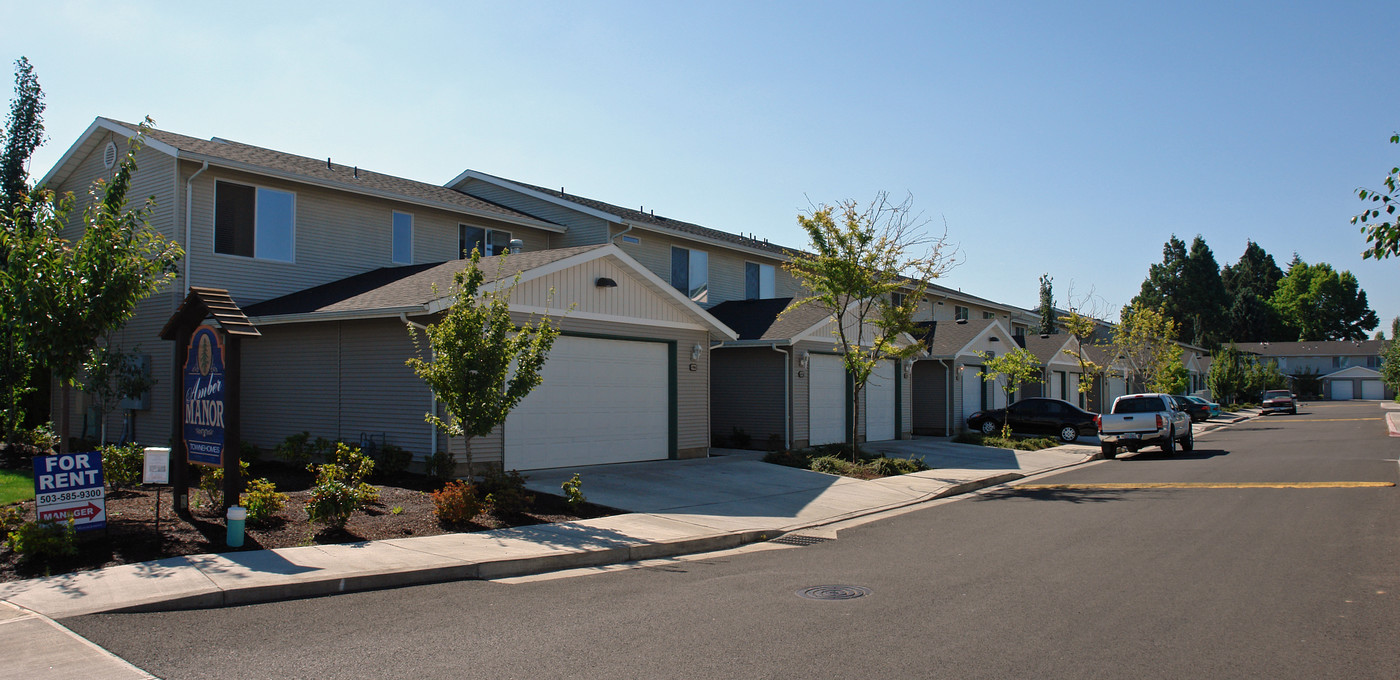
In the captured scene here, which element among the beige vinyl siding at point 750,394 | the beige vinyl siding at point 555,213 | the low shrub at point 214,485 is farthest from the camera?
the beige vinyl siding at point 555,213

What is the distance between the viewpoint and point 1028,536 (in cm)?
1109

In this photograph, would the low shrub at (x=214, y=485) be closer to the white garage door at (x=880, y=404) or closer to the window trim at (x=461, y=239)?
the window trim at (x=461, y=239)

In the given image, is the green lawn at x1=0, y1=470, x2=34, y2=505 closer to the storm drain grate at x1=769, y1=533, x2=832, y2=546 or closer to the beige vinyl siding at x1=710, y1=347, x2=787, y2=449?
the storm drain grate at x1=769, y1=533, x2=832, y2=546

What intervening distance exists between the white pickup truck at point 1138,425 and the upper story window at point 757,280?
418 inches

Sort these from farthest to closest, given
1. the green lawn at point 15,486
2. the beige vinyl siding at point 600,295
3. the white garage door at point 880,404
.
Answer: the white garage door at point 880,404 → the beige vinyl siding at point 600,295 → the green lawn at point 15,486

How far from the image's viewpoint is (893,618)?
270 inches

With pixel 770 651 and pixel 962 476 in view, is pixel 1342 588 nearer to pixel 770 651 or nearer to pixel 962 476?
pixel 770 651

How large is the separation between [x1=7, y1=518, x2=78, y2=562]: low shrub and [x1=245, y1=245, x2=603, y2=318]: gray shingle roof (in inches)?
241

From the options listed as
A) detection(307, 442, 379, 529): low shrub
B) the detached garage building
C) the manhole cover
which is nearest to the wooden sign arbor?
detection(307, 442, 379, 529): low shrub

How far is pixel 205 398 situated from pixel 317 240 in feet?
31.3

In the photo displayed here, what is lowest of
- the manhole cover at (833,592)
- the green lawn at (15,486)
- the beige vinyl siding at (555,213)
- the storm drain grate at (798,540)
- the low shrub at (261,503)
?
the storm drain grate at (798,540)

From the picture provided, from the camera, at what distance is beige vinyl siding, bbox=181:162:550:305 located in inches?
684

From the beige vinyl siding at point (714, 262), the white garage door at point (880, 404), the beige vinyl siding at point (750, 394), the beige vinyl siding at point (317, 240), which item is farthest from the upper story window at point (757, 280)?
the beige vinyl siding at point (317, 240)

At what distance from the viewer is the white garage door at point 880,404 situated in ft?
83.3
